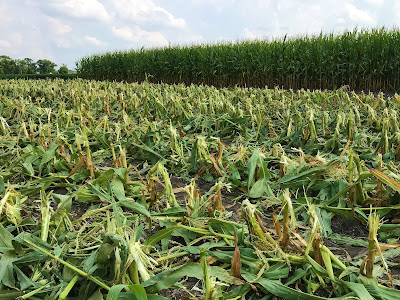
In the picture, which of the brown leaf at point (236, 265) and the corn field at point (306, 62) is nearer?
the brown leaf at point (236, 265)

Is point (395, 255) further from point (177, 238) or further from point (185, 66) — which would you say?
point (185, 66)

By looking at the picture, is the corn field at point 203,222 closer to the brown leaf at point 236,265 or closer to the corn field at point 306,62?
the brown leaf at point 236,265

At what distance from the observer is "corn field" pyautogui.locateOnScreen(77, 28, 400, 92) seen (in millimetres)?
9852

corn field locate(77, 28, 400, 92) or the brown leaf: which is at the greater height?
corn field locate(77, 28, 400, 92)

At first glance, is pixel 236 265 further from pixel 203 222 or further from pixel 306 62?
pixel 306 62

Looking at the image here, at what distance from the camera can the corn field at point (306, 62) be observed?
32.3 ft

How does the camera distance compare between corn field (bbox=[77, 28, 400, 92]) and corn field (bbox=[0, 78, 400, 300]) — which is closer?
corn field (bbox=[0, 78, 400, 300])

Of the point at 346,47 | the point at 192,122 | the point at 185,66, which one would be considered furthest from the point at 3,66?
the point at 192,122

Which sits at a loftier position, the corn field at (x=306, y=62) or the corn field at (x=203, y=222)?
the corn field at (x=306, y=62)

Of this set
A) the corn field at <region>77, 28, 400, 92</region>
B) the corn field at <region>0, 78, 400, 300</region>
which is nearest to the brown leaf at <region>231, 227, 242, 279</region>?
the corn field at <region>0, 78, 400, 300</region>

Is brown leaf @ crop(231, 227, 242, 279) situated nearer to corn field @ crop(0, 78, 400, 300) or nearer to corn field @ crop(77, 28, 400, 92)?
corn field @ crop(0, 78, 400, 300)

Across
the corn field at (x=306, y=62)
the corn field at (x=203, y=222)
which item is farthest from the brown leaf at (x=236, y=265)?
the corn field at (x=306, y=62)

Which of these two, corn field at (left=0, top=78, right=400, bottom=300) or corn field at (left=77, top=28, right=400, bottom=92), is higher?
corn field at (left=77, top=28, right=400, bottom=92)

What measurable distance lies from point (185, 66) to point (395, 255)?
13.4 m
